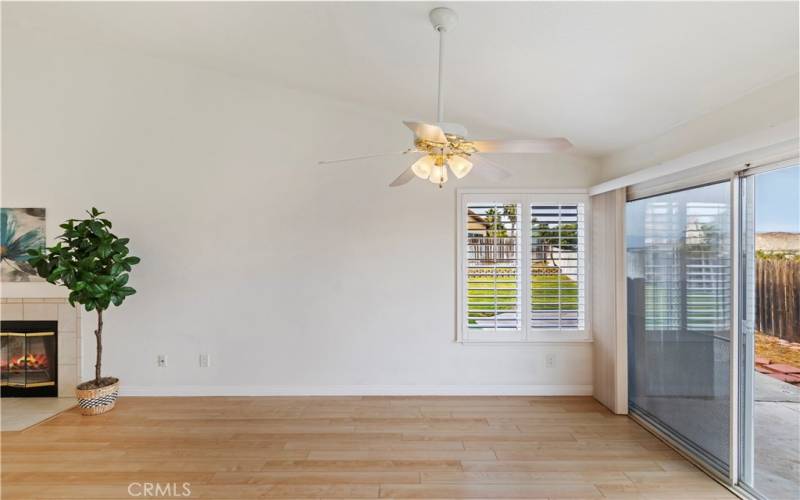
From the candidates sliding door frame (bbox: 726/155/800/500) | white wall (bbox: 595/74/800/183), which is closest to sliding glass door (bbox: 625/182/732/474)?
sliding door frame (bbox: 726/155/800/500)

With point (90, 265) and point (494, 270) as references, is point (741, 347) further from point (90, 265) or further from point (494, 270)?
point (90, 265)

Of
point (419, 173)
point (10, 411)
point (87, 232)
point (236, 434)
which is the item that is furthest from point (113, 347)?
point (419, 173)

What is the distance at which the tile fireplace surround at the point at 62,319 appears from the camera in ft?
13.4

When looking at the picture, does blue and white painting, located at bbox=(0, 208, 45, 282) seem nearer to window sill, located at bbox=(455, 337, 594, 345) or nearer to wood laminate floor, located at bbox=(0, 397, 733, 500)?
wood laminate floor, located at bbox=(0, 397, 733, 500)

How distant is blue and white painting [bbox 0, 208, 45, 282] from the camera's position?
407 centimetres

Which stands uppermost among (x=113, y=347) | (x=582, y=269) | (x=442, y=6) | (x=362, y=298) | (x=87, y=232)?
(x=442, y=6)

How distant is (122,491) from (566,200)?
4.47 metres

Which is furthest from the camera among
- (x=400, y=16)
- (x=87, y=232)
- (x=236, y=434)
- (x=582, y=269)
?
(x=582, y=269)

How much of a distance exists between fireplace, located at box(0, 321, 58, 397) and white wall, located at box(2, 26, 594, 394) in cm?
35

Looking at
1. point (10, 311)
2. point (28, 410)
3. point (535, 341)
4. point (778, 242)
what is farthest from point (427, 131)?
point (10, 311)

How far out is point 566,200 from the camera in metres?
4.11

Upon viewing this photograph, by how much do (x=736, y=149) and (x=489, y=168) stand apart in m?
1.43

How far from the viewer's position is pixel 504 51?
247 centimetres

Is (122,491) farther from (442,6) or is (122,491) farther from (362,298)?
(442,6)
